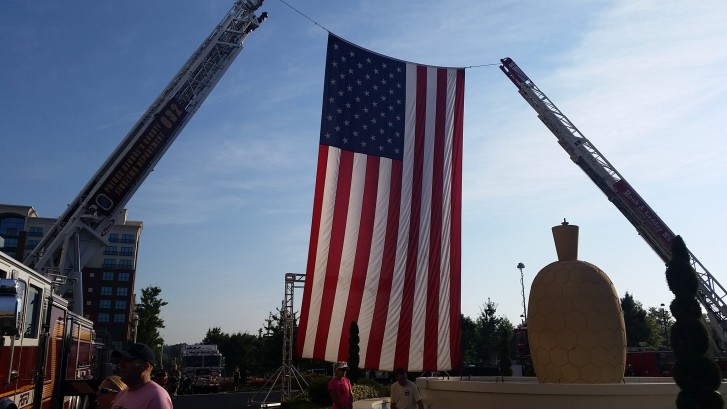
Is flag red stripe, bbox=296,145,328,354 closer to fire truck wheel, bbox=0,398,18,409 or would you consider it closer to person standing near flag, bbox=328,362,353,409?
person standing near flag, bbox=328,362,353,409

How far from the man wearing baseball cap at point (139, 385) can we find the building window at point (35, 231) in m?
107

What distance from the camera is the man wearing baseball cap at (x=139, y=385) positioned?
4.38m

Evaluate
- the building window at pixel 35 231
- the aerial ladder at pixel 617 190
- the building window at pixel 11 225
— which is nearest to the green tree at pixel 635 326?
the aerial ladder at pixel 617 190

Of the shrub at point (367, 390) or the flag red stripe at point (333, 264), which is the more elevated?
the flag red stripe at point (333, 264)

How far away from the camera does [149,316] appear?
64688 mm

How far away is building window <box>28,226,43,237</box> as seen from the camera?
97.4 metres

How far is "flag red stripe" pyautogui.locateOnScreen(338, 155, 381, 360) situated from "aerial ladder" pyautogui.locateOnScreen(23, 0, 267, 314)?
25.8ft

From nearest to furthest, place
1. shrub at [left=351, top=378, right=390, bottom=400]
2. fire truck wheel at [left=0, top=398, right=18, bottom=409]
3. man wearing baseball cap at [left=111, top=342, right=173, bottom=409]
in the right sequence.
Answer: man wearing baseball cap at [left=111, top=342, right=173, bottom=409]
fire truck wheel at [left=0, top=398, right=18, bottom=409]
shrub at [left=351, top=378, right=390, bottom=400]

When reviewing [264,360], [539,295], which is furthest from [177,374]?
[264,360]

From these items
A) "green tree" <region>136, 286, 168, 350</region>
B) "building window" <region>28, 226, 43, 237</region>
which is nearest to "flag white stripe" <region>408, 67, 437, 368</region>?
"green tree" <region>136, 286, 168, 350</region>

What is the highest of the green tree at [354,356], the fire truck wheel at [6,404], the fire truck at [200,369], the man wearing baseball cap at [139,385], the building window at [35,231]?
the building window at [35,231]

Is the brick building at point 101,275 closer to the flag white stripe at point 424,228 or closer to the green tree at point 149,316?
the green tree at point 149,316

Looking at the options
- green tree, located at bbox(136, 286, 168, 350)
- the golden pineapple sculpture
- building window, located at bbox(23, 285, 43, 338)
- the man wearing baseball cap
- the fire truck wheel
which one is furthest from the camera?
green tree, located at bbox(136, 286, 168, 350)

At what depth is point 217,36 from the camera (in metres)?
22.5
